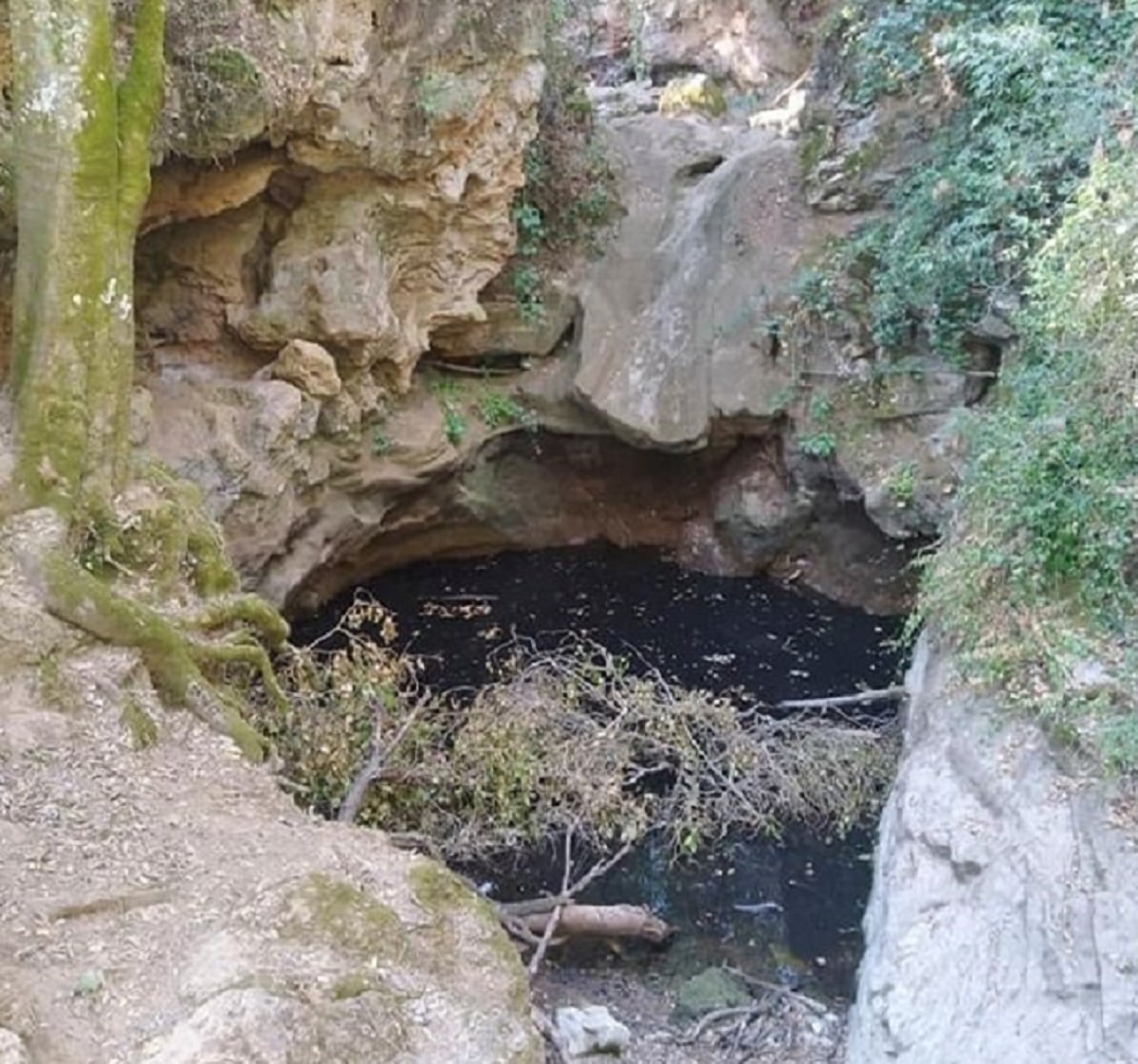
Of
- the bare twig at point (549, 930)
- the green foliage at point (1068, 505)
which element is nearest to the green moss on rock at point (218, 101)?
the bare twig at point (549, 930)

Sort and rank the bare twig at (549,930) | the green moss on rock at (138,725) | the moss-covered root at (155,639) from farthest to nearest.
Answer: the bare twig at (549,930) < the moss-covered root at (155,639) < the green moss on rock at (138,725)

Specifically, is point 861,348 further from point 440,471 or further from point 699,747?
point 699,747

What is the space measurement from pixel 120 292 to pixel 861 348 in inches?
315

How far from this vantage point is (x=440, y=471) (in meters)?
13.2

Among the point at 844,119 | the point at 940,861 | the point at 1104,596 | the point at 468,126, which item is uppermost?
the point at 844,119

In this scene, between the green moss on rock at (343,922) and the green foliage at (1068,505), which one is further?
the green foliage at (1068,505)

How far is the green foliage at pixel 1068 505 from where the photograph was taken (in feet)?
22.3

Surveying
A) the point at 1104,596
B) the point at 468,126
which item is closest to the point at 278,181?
the point at 468,126

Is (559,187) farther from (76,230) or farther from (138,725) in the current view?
(138,725)

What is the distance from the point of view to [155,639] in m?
6.51

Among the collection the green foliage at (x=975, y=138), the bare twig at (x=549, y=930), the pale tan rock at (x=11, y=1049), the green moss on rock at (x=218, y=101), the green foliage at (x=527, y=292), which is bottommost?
the bare twig at (x=549, y=930)

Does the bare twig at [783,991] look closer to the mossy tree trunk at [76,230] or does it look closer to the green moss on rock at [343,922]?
the green moss on rock at [343,922]

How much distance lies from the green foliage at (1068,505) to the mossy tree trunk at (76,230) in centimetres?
523

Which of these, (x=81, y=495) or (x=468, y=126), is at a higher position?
(x=468, y=126)
